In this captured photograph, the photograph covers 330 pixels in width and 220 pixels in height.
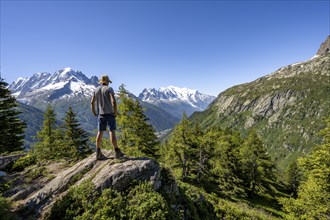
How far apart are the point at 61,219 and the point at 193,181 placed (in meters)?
29.0

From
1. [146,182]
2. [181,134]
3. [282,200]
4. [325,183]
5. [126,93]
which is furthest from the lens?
[181,134]

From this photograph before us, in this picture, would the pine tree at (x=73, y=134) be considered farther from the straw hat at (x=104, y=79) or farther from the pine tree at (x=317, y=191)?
the pine tree at (x=317, y=191)

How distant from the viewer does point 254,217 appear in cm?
1590

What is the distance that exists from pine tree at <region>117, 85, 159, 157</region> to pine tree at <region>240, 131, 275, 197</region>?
21.6 m

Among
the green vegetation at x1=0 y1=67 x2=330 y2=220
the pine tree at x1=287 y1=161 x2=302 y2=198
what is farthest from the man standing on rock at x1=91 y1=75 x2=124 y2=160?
the pine tree at x1=287 y1=161 x2=302 y2=198

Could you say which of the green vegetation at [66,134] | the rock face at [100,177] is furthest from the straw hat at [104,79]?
the green vegetation at [66,134]

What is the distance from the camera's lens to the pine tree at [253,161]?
38.2 metres

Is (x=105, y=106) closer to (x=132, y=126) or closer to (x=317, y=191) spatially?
(x=132, y=126)

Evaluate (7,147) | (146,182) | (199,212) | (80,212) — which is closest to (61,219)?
(80,212)

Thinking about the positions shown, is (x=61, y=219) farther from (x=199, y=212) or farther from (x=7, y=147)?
(x=7, y=147)

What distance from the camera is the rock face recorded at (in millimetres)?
9047

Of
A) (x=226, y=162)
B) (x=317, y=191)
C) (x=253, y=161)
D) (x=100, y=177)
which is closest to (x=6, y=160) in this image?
(x=100, y=177)

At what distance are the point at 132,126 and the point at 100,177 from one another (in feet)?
45.6

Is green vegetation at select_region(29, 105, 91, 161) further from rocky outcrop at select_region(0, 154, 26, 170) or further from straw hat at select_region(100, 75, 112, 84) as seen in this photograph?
straw hat at select_region(100, 75, 112, 84)
